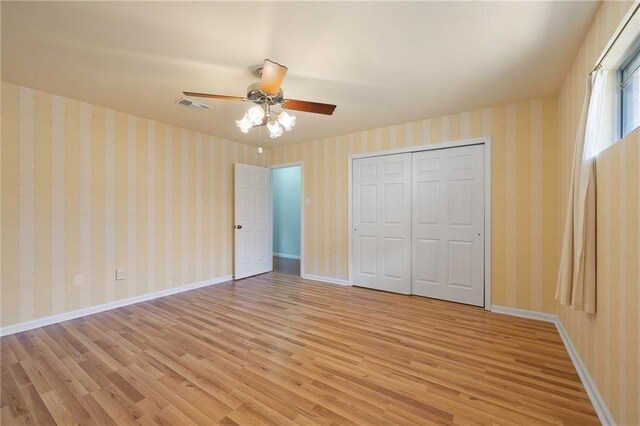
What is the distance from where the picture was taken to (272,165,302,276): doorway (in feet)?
23.4

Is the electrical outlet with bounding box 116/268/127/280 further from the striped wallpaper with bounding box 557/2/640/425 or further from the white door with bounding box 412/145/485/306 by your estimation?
the striped wallpaper with bounding box 557/2/640/425

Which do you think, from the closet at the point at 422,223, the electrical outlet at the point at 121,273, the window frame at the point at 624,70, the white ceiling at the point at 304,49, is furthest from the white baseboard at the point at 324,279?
the window frame at the point at 624,70

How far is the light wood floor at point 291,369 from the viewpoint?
1.64 metres

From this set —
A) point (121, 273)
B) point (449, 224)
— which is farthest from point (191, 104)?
point (449, 224)

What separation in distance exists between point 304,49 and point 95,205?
3022 mm

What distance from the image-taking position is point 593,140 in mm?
1752

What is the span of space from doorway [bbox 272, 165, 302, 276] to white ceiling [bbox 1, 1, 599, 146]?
4.12 m

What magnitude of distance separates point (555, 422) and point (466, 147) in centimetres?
283

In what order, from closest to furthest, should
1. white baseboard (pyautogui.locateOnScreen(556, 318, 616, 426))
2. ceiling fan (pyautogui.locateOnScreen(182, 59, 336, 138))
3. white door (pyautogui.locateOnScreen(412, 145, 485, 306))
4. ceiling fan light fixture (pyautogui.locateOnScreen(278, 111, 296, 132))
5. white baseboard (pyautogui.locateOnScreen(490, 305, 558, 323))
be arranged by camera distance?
white baseboard (pyautogui.locateOnScreen(556, 318, 616, 426)), ceiling fan (pyautogui.locateOnScreen(182, 59, 336, 138)), ceiling fan light fixture (pyautogui.locateOnScreen(278, 111, 296, 132)), white baseboard (pyautogui.locateOnScreen(490, 305, 558, 323)), white door (pyautogui.locateOnScreen(412, 145, 485, 306))

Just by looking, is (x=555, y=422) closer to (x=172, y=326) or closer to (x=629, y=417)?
(x=629, y=417)

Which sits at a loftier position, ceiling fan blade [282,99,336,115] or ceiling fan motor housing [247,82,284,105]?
ceiling fan motor housing [247,82,284,105]

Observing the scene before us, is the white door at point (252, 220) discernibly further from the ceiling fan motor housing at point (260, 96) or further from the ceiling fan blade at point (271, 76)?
the ceiling fan blade at point (271, 76)

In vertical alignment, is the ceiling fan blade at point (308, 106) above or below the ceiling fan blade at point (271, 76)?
below

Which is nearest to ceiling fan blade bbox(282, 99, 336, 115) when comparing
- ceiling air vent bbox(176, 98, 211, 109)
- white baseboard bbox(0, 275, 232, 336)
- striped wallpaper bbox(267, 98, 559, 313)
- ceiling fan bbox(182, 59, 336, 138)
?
ceiling fan bbox(182, 59, 336, 138)
